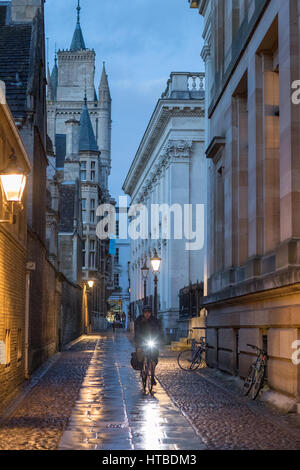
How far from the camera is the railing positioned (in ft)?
156

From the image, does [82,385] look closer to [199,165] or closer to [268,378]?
[268,378]

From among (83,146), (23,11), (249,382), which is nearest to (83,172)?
(83,146)

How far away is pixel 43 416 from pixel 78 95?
122837 millimetres

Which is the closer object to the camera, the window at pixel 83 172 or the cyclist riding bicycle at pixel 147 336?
the cyclist riding bicycle at pixel 147 336

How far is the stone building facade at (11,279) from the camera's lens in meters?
13.7

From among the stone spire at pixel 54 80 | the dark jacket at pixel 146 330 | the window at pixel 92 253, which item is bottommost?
the dark jacket at pixel 146 330

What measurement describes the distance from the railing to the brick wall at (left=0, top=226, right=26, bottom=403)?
30.8 meters

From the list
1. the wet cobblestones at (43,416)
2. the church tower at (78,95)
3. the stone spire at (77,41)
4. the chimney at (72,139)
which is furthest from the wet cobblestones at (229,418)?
the stone spire at (77,41)

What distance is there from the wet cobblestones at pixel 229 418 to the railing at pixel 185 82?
30.7 m

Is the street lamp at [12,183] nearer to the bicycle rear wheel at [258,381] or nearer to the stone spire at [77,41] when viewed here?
the bicycle rear wheel at [258,381]

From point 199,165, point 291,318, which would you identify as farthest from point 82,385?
point 199,165

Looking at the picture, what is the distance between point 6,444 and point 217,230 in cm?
1547

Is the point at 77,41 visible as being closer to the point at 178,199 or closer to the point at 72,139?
the point at 72,139

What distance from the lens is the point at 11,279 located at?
612 inches
